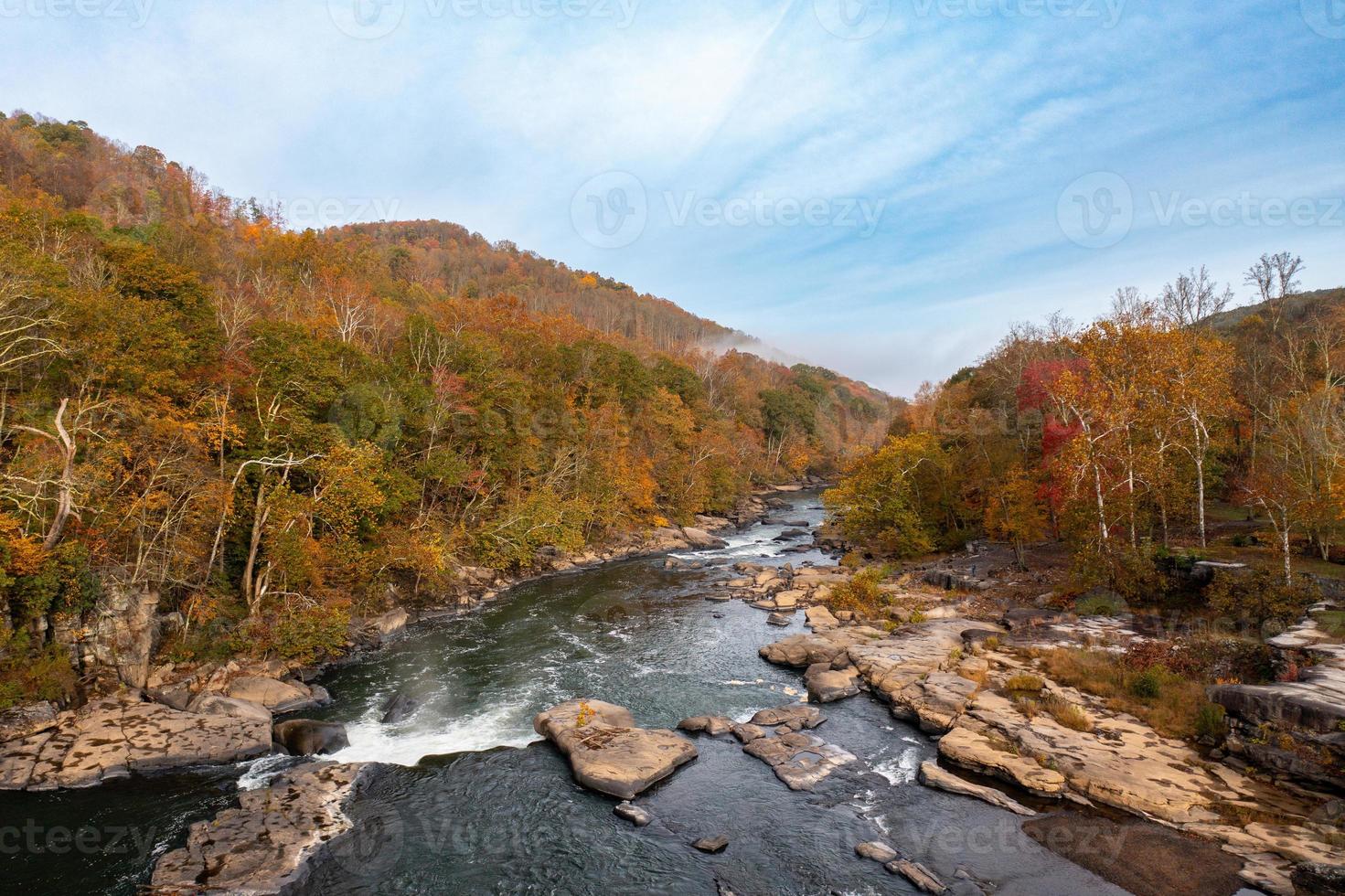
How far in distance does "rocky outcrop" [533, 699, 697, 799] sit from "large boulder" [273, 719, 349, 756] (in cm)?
549

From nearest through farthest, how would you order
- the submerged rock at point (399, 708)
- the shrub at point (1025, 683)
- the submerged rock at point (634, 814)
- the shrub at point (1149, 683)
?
the submerged rock at point (634, 814) → the shrub at point (1149, 683) → the shrub at point (1025, 683) → the submerged rock at point (399, 708)

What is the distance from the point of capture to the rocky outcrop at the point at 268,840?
445 inches

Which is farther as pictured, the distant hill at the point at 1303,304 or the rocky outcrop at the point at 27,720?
the distant hill at the point at 1303,304

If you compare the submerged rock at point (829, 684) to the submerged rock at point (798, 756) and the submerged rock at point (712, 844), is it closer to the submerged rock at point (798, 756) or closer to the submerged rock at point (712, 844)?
the submerged rock at point (798, 756)

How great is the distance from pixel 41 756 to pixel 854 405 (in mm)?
156663

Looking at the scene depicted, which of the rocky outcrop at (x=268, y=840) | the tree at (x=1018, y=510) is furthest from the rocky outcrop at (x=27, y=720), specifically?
the tree at (x=1018, y=510)

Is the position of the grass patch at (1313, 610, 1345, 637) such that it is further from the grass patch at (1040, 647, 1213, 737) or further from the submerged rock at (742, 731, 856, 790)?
the submerged rock at (742, 731, 856, 790)

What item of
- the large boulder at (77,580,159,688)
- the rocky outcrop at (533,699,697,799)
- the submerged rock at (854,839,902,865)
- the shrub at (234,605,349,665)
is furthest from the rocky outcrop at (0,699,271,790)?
the submerged rock at (854,839,902,865)

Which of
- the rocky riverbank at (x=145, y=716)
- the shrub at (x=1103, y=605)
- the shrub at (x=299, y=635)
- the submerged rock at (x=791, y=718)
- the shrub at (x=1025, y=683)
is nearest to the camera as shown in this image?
the rocky riverbank at (x=145, y=716)

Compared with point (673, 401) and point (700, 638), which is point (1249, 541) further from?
point (673, 401)

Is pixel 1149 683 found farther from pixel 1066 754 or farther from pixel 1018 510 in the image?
pixel 1018 510

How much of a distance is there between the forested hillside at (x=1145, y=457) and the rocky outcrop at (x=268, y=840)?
2803cm

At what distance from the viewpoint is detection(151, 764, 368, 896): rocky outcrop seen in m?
11.3

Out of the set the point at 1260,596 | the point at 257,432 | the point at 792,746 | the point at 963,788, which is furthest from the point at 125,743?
the point at 1260,596
